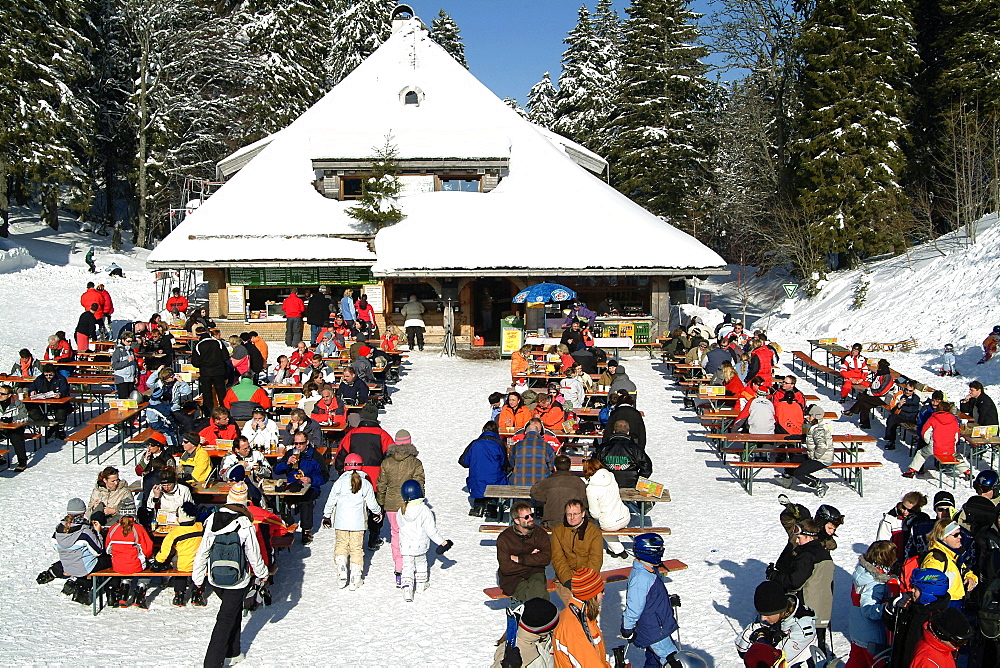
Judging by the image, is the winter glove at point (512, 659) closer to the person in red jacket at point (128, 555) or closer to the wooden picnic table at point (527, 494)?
the wooden picnic table at point (527, 494)

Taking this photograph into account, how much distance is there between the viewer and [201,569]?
25.4ft

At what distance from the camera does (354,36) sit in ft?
153

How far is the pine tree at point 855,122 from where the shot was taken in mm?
29969

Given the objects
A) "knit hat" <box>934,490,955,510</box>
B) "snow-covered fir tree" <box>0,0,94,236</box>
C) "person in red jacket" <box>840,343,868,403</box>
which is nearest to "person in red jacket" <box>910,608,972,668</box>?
"knit hat" <box>934,490,955,510</box>

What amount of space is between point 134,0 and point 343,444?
35310 mm

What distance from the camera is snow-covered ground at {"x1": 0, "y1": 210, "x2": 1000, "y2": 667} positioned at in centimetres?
815

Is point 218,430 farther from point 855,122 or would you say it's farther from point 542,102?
point 542,102

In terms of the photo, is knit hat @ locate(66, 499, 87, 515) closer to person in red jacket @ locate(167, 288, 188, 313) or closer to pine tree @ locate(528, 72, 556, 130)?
person in red jacket @ locate(167, 288, 188, 313)

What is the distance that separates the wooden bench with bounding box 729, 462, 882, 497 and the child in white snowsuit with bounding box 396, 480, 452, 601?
5259 mm

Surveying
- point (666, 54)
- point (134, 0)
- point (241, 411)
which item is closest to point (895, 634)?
point (241, 411)

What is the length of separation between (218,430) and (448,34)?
5025 cm

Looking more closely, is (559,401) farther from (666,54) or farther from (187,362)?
(666,54)

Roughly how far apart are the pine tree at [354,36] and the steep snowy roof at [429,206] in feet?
55.5

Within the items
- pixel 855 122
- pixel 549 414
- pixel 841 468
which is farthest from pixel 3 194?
pixel 855 122
